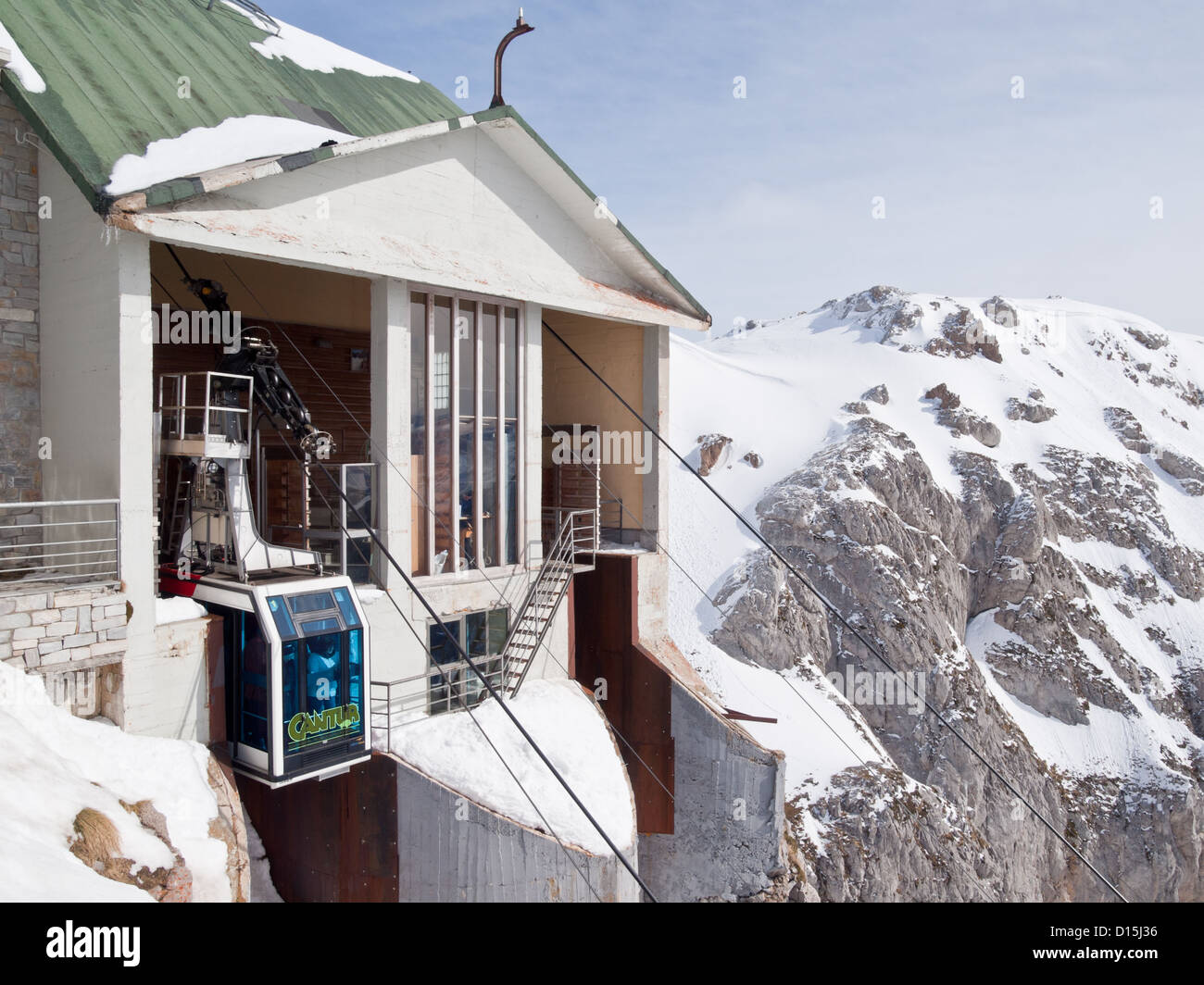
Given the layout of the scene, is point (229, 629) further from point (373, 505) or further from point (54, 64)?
point (54, 64)

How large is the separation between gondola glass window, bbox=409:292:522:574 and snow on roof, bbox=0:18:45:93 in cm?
562

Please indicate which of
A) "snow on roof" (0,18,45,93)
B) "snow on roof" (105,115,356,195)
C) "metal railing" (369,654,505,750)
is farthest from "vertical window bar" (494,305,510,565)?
"snow on roof" (0,18,45,93)

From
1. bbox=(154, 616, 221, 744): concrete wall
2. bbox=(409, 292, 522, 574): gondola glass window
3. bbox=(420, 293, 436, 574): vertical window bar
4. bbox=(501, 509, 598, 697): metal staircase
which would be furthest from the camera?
bbox=(501, 509, 598, 697): metal staircase

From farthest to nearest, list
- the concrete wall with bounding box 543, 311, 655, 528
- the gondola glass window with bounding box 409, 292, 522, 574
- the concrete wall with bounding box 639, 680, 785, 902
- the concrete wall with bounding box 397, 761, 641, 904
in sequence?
the concrete wall with bounding box 543, 311, 655, 528
the concrete wall with bounding box 639, 680, 785, 902
the gondola glass window with bounding box 409, 292, 522, 574
the concrete wall with bounding box 397, 761, 641, 904

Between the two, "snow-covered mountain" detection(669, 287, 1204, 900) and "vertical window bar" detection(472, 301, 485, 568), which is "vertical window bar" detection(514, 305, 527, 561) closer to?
"vertical window bar" detection(472, 301, 485, 568)

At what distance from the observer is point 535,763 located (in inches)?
562

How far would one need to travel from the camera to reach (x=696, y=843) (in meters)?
18.0

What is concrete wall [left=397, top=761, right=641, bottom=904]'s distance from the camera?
498 inches

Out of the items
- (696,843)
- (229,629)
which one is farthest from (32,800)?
(696,843)

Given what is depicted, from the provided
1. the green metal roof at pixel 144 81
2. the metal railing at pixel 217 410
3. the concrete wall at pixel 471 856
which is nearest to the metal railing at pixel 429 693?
the concrete wall at pixel 471 856

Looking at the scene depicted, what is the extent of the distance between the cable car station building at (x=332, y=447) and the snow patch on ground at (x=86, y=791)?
22.0 inches

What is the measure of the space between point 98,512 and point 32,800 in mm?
4314

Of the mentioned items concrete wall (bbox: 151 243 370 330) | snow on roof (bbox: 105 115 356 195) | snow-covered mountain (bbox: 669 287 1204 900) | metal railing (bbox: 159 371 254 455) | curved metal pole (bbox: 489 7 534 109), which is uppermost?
curved metal pole (bbox: 489 7 534 109)

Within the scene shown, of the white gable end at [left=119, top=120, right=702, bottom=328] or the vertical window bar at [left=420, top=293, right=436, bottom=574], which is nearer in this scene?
the white gable end at [left=119, top=120, right=702, bottom=328]
